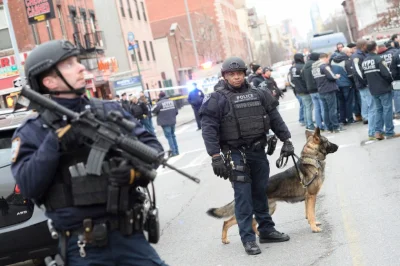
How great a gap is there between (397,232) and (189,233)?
8.70ft

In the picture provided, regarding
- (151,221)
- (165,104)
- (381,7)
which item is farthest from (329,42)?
(381,7)

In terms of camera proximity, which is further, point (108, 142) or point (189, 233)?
point (189, 233)

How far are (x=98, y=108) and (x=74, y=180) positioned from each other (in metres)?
0.43

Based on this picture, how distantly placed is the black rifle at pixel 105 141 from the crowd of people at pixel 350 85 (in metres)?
10.5

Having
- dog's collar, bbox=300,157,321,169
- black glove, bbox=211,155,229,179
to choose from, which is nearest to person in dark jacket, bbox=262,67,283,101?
dog's collar, bbox=300,157,321,169

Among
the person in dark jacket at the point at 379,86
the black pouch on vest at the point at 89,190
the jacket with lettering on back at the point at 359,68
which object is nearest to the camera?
the black pouch on vest at the point at 89,190

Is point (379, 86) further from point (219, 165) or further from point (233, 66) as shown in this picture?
point (219, 165)

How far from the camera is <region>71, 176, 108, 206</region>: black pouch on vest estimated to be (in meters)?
3.73

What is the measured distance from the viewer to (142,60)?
2283 inches

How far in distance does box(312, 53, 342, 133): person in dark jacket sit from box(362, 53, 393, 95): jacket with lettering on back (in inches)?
110

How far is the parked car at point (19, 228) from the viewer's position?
6754 mm

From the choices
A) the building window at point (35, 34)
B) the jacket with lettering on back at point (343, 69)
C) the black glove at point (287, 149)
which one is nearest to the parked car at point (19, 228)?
the black glove at point (287, 149)

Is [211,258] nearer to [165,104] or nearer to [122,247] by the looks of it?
[122,247]

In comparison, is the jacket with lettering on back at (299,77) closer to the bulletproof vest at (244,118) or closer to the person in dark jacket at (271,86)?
the person in dark jacket at (271,86)
